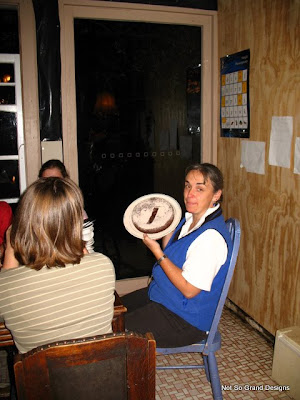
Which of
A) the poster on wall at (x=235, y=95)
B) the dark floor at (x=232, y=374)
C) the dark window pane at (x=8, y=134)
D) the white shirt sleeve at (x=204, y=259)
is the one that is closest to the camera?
the white shirt sleeve at (x=204, y=259)

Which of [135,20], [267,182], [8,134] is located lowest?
[267,182]

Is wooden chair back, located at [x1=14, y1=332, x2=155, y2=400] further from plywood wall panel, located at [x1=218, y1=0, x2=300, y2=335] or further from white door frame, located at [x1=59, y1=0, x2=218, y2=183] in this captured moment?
white door frame, located at [x1=59, y1=0, x2=218, y2=183]

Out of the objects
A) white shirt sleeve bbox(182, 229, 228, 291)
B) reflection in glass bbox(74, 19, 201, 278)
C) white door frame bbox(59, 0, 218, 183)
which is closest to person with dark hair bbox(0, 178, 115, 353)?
white shirt sleeve bbox(182, 229, 228, 291)

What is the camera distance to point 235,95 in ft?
8.75

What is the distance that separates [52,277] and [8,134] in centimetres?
186

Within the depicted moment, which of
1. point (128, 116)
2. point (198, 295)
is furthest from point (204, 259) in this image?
point (128, 116)

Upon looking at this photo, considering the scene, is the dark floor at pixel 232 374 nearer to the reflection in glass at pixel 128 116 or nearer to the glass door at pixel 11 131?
the reflection in glass at pixel 128 116

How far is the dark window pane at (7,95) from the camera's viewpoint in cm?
259

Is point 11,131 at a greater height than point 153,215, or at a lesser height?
greater

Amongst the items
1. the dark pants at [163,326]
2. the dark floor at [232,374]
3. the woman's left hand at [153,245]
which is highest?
the woman's left hand at [153,245]

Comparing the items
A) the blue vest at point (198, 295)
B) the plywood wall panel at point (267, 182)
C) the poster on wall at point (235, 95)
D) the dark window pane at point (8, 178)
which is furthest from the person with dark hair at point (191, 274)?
the dark window pane at point (8, 178)

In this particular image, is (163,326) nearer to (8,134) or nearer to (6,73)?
(8,134)

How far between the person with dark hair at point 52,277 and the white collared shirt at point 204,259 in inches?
17.1

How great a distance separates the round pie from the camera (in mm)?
1732
